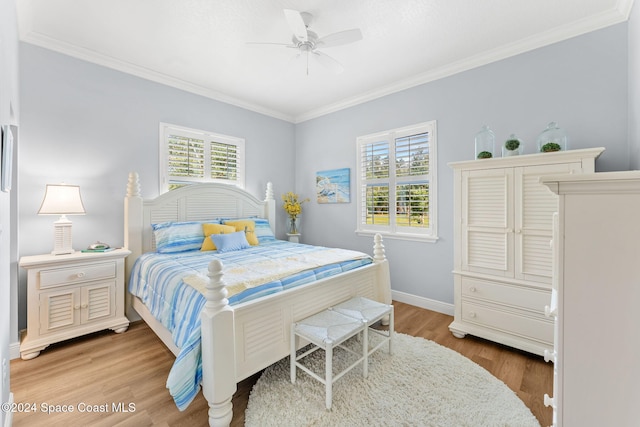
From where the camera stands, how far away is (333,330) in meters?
1.80

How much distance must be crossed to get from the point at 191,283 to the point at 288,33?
230 centimetres

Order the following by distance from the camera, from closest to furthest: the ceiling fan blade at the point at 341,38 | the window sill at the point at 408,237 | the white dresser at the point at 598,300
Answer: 1. the white dresser at the point at 598,300
2. the ceiling fan blade at the point at 341,38
3. the window sill at the point at 408,237

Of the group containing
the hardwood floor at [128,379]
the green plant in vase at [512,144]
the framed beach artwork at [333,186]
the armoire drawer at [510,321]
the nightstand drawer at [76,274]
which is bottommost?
the hardwood floor at [128,379]

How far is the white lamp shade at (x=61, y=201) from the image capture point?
236 cm

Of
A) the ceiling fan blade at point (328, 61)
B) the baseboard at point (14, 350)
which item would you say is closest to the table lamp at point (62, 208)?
the baseboard at point (14, 350)

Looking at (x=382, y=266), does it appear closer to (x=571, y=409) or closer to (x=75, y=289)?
(x=571, y=409)

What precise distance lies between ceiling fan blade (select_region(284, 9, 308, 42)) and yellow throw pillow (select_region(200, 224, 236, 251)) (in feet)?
7.06

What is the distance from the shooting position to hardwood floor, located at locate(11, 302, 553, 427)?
1613 mm

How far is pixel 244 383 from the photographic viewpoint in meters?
1.94

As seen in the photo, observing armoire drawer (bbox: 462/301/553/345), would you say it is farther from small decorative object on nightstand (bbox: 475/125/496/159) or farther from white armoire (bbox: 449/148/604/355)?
small decorative object on nightstand (bbox: 475/125/496/159)

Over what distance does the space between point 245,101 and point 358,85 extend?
1.71 meters

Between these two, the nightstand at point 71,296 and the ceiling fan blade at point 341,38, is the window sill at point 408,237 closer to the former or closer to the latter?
the ceiling fan blade at point 341,38

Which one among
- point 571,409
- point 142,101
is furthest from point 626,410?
point 142,101

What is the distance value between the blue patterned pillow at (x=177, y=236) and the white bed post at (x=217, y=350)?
170 cm
